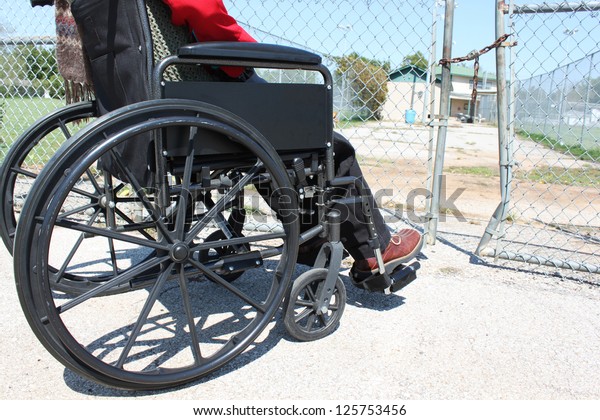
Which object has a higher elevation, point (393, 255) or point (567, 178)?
point (393, 255)

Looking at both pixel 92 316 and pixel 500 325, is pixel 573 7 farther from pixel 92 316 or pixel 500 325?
pixel 92 316

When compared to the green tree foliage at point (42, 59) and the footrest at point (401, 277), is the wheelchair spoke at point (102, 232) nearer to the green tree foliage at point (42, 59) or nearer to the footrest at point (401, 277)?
the footrest at point (401, 277)

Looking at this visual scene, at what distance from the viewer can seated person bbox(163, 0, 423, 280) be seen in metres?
1.95

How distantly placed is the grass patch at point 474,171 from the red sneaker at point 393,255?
22.4 ft

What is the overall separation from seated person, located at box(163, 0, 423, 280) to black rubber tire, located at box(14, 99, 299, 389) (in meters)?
0.40

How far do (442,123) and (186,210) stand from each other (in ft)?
6.87

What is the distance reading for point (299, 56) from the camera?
80.9 inches

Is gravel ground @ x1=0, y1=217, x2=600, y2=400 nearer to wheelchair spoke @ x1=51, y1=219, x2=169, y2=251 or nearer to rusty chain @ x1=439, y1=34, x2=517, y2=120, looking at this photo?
wheelchair spoke @ x1=51, y1=219, x2=169, y2=251

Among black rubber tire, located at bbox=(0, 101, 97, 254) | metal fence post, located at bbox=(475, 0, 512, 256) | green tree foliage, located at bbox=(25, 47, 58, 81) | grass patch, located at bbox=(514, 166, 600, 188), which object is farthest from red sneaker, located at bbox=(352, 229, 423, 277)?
grass patch, located at bbox=(514, 166, 600, 188)

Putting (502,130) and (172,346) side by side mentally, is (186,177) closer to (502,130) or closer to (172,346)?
(172,346)

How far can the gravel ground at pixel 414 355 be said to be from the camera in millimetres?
1977

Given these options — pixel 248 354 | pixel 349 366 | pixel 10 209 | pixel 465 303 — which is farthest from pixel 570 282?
pixel 10 209

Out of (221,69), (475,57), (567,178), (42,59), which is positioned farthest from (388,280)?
(567,178)

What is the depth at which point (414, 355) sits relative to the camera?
2275 millimetres
